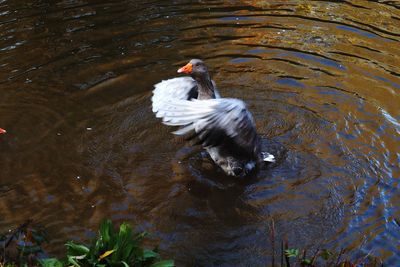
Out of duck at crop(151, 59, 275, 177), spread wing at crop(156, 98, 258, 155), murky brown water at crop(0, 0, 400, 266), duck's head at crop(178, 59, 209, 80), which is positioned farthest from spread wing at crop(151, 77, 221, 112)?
murky brown water at crop(0, 0, 400, 266)

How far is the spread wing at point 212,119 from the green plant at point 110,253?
1756 mm

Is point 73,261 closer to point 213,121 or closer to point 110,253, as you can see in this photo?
point 110,253

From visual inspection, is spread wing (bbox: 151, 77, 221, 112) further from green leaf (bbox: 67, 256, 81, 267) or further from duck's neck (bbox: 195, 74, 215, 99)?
green leaf (bbox: 67, 256, 81, 267)

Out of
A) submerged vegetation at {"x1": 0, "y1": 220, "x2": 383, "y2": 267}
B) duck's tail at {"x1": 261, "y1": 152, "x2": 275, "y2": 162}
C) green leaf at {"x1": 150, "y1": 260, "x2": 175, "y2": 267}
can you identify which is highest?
submerged vegetation at {"x1": 0, "y1": 220, "x2": 383, "y2": 267}

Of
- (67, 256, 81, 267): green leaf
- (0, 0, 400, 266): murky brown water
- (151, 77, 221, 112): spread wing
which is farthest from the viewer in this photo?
(151, 77, 221, 112): spread wing

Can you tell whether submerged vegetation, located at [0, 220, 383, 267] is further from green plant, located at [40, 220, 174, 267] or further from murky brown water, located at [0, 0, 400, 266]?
murky brown water, located at [0, 0, 400, 266]

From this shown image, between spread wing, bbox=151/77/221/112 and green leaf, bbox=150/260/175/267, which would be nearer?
green leaf, bbox=150/260/175/267

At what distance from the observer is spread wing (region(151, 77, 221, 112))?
21.9ft

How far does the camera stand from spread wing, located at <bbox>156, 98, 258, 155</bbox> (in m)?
5.89

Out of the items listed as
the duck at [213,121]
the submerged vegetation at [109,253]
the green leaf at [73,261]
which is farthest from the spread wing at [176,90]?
the green leaf at [73,261]

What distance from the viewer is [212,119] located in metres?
5.90

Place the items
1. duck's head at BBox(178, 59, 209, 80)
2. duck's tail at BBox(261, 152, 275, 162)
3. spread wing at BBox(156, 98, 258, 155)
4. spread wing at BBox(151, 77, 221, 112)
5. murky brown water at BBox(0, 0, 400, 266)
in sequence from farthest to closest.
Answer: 1. duck's head at BBox(178, 59, 209, 80)
2. spread wing at BBox(151, 77, 221, 112)
3. duck's tail at BBox(261, 152, 275, 162)
4. spread wing at BBox(156, 98, 258, 155)
5. murky brown water at BBox(0, 0, 400, 266)

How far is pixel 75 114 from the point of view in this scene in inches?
301

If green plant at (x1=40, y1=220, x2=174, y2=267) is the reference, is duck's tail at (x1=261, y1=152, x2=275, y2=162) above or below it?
below
